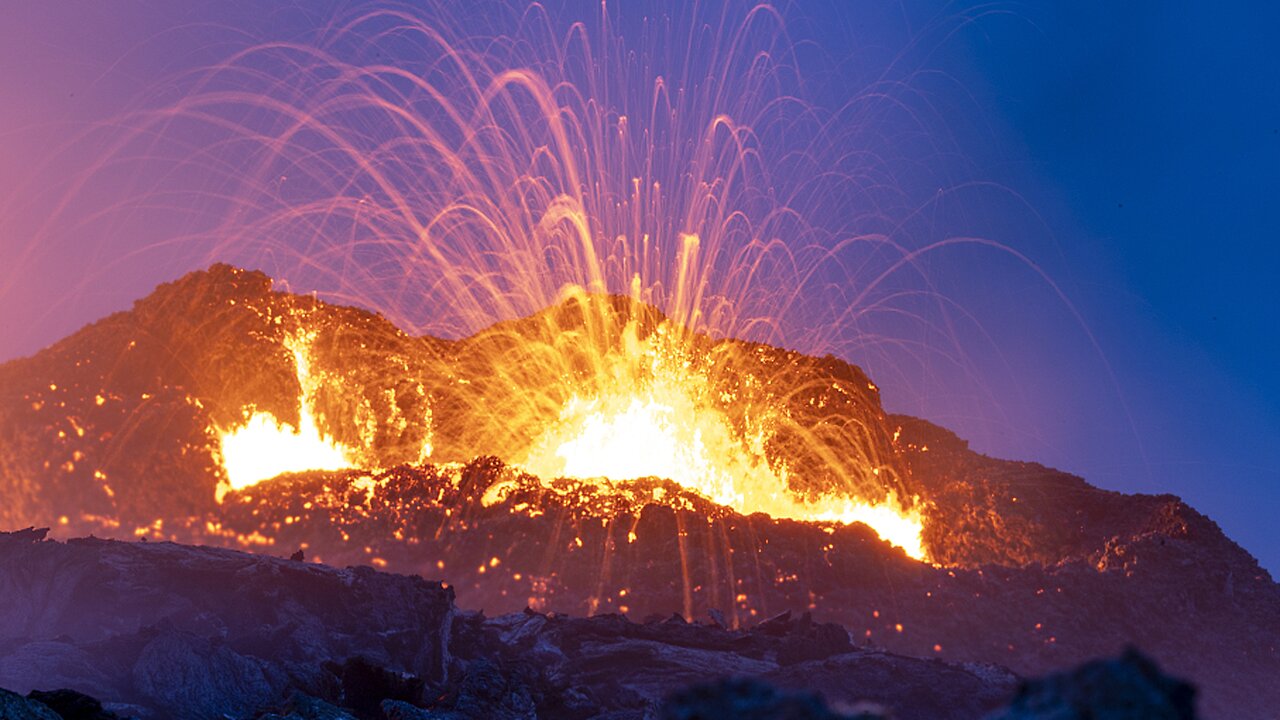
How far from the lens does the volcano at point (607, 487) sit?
3123 cm

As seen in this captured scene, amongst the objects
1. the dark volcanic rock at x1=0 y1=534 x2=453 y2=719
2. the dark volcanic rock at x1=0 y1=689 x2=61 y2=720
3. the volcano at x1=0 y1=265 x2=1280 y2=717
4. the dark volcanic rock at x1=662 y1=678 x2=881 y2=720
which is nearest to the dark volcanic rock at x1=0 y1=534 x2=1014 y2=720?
the dark volcanic rock at x1=0 y1=534 x2=453 y2=719

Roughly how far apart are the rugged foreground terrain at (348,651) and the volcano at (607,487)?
8.61 ft

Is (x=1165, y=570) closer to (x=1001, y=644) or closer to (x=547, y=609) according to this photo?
(x=1001, y=644)

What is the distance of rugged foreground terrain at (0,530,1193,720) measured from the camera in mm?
16484

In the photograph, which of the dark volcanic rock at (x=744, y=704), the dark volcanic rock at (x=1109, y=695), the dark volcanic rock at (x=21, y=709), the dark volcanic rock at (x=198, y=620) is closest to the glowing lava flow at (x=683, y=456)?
the dark volcanic rock at (x=198, y=620)

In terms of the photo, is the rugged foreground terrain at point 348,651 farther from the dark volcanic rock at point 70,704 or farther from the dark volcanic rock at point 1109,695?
the dark volcanic rock at point 1109,695

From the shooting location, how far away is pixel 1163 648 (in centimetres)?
3200

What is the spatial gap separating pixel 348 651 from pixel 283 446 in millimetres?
32013

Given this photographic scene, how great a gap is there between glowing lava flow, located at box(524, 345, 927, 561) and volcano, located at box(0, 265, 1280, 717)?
0.16 meters

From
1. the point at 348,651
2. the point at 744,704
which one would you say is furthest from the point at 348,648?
the point at 744,704

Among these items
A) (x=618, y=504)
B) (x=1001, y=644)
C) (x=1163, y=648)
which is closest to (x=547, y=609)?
(x=618, y=504)

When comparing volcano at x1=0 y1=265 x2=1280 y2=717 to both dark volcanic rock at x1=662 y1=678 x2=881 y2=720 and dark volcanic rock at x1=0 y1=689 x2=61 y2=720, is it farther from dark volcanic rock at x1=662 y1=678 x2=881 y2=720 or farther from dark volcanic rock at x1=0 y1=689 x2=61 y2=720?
dark volcanic rock at x1=662 y1=678 x2=881 y2=720

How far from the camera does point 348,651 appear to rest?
20.2 meters

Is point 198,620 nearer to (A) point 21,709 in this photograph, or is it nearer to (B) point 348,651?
(B) point 348,651
